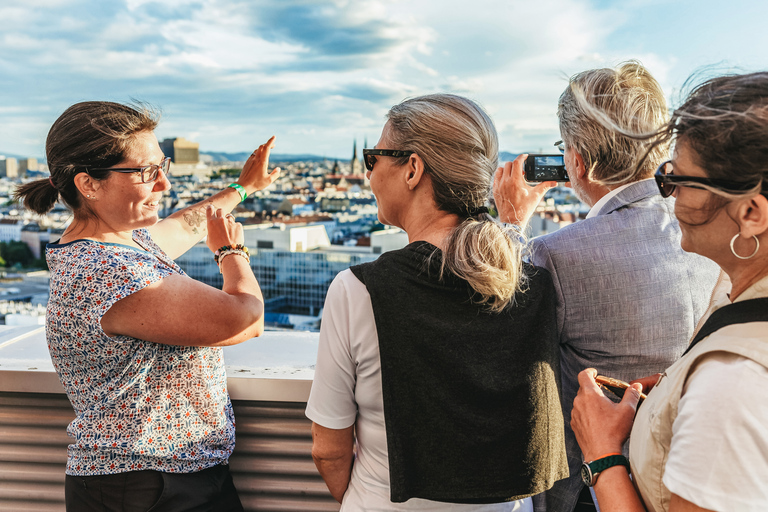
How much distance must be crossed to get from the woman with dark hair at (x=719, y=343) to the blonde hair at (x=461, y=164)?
26 centimetres

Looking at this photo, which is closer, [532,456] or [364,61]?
[532,456]

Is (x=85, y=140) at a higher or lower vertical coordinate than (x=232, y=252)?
higher

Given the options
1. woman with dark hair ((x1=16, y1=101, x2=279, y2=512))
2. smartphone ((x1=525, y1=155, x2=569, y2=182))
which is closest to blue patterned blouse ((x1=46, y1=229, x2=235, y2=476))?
woman with dark hair ((x1=16, y1=101, x2=279, y2=512))

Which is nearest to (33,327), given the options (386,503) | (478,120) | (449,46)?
(386,503)

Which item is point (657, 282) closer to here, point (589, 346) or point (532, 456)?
point (589, 346)

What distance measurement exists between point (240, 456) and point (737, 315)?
126cm

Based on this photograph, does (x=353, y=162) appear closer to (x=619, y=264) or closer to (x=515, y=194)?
(x=515, y=194)

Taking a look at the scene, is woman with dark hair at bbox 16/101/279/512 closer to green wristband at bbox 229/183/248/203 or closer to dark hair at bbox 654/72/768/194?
green wristband at bbox 229/183/248/203

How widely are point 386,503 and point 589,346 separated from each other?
463 millimetres

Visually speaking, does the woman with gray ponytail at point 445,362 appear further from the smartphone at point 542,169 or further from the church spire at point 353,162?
the church spire at point 353,162

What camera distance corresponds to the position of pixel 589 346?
103 cm

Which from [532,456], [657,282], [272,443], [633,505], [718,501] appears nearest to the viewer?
[718,501]

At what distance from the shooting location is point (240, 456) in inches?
58.2

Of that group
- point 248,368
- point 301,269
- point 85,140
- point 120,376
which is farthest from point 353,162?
point 120,376
